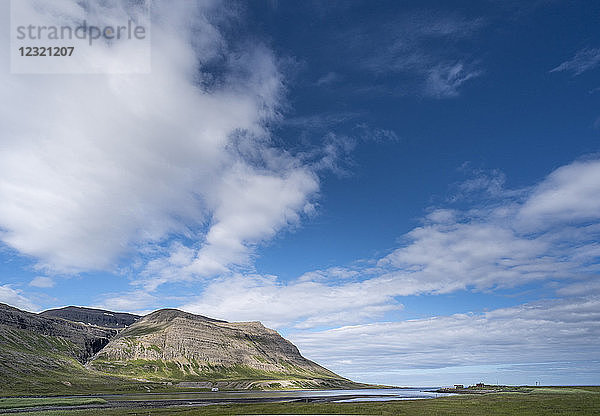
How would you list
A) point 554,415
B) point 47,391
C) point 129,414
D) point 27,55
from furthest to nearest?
point 47,391, point 129,414, point 554,415, point 27,55

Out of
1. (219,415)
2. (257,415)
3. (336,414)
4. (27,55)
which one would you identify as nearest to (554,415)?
(336,414)

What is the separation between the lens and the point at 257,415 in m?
72.6

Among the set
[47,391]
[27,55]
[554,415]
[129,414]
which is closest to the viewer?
[27,55]

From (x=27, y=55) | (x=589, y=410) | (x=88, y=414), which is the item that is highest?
(x=27, y=55)

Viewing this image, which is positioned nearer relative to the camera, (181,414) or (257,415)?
(257,415)

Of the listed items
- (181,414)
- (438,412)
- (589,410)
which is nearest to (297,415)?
(181,414)

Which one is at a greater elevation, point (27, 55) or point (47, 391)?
point (27, 55)

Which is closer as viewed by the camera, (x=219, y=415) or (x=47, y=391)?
(x=219, y=415)

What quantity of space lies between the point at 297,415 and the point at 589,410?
5780 centimetres

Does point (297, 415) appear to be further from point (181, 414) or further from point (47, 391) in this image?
point (47, 391)

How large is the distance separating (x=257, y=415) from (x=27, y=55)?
72550mm

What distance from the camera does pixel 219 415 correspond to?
254ft

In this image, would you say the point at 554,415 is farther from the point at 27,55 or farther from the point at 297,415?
the point at 27,55

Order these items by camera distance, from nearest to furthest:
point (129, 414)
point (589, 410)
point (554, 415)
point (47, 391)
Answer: point (554, 415), point (589, 410), point (129, 414), point (47, 391)
